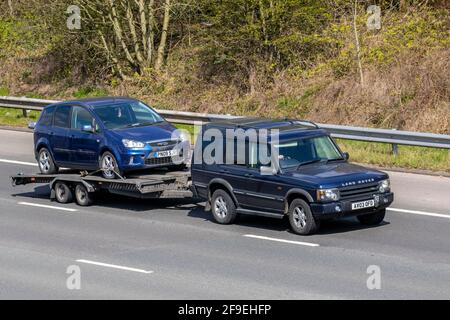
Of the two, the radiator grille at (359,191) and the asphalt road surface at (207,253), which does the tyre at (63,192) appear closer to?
the asphalt road surface at (207,253)

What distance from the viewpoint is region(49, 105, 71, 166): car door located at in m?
19.7

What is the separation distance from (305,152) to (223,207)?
1.71 metres

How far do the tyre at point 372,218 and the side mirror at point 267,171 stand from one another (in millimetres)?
1644

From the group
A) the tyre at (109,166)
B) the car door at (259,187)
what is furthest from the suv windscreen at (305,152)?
the tyre at (109,166)

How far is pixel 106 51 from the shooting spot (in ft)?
110

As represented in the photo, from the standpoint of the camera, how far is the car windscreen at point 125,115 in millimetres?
19375

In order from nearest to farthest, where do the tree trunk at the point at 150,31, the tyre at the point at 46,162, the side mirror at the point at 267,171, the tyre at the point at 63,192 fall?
the side mirror at the point at 267,171 < the tyre at the point at 63,192 < the tyre at the point at 46,162 < the tree trunk at the point at 150,31

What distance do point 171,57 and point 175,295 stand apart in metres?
21.5

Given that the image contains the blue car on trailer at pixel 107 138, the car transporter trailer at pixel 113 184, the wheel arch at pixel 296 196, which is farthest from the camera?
the blue car on trailer at pixel 107 138

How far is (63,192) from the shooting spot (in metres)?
19.6

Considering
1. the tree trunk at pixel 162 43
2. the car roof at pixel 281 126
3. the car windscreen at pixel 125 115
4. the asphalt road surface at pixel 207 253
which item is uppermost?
the tree trunk at pixel 162 43

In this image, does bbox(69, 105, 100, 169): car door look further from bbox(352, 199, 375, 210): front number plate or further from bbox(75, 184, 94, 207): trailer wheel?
bbox(352, 199, 375, 210): front number plate

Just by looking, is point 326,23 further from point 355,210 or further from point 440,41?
point 355,210
